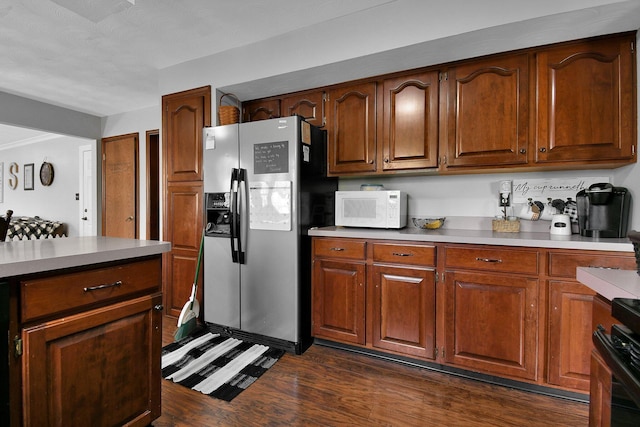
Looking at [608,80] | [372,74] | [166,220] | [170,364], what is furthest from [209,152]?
[608,80]

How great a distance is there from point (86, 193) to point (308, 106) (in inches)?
170

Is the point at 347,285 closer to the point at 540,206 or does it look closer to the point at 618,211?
the point at 540,206

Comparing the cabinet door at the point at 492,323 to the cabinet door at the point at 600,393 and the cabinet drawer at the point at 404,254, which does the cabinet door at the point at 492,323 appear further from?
the cabinet door at the point at 600,393

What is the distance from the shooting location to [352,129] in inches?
102

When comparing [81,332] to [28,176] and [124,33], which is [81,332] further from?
[28,176]

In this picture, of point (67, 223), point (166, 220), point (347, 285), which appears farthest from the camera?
point (67, 223)

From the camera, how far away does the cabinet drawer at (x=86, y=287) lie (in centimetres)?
103

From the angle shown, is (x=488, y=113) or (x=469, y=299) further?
(x=488, y=113)

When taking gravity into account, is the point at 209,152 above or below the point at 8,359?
above

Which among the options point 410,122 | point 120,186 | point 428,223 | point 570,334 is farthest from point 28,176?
point 570,334

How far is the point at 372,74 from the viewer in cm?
246

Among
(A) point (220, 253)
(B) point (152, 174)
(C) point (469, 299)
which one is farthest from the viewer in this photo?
(B) point (152, 174)

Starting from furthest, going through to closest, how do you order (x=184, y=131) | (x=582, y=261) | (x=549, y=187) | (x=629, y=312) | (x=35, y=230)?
(x=35, y=230), (x=184, y=131), (x=549, y=187), (x=582, y=261), (x=629, y=312)

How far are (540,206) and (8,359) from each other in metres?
3.01
